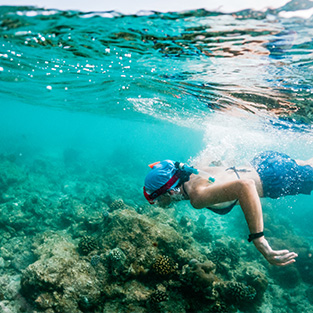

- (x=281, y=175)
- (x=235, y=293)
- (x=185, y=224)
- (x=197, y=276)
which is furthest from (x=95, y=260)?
(x=185, y=224)

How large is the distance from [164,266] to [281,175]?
15.9 ft

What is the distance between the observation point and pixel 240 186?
2.62 m

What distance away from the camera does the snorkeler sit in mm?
2635

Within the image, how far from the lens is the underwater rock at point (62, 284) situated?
5484 millimetres

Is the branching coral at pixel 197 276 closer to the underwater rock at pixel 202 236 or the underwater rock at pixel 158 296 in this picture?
the underwater rock at pixel 158 296

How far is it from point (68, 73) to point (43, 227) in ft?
33.6

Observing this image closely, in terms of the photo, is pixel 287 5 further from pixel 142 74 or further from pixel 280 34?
pixel 142 74

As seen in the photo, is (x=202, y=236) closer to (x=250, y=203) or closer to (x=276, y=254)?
(x=276, y=254)

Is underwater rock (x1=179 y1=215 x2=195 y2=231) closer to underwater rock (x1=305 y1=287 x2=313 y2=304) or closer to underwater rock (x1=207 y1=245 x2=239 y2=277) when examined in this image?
underwater rock (x1=207 y1=245 x2=239 y2=277)

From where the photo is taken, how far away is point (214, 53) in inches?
264

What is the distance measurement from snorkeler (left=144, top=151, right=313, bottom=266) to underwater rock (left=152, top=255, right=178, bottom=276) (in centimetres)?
366

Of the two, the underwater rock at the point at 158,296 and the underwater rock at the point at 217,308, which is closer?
the underwater rock at the point at 158,296

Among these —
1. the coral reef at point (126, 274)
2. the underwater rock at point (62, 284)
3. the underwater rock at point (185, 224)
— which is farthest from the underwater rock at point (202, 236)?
the underwater rock at point (62, 284)

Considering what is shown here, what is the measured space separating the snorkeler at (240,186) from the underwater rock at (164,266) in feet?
12.0
